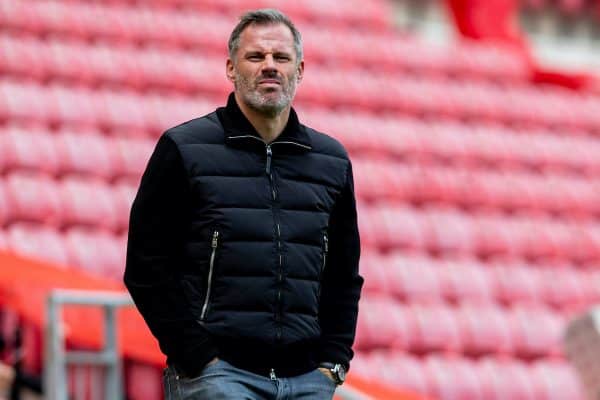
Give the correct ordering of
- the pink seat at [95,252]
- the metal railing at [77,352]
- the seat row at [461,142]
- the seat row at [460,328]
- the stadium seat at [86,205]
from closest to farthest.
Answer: the metal railing at [77,352], the pink seat at [95,252], the stadium seat at [86,205], the seat row at [460,328], the seat row at [461,142]

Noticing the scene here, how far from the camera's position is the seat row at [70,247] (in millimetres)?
5363

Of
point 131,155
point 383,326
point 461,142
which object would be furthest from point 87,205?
point 461,142

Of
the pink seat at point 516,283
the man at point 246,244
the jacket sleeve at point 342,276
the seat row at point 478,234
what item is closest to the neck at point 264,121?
the man at point 246,244

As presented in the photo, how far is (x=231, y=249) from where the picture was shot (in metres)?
1.97

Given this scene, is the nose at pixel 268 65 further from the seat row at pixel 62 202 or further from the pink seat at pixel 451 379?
the pink seat at pixel 451 379

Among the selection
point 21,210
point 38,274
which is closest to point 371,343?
point 21,210

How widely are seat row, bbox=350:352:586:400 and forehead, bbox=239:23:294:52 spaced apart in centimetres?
368

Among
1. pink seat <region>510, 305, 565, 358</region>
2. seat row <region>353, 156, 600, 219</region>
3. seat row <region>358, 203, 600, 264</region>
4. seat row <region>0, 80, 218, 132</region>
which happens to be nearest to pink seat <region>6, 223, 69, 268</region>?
seat row <region>0, 80, 218, 132</region>

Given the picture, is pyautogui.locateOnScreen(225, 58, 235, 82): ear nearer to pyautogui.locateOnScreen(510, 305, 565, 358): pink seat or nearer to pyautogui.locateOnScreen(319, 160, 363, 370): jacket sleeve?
pyautogui.locateOnScreen(319, 160, 363, 370): jacket sleeve

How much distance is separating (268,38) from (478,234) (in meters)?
5.00

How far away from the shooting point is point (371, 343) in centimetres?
592

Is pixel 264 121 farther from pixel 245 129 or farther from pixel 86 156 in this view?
pixel 86 156

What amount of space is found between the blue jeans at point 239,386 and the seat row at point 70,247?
11.2 feet

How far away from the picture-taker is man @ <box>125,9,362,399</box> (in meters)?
1.96
